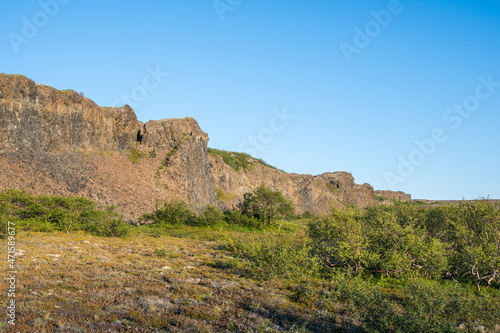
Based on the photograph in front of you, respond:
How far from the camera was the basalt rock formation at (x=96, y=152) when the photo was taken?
37.6 meters

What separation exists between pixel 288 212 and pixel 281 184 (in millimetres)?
49997

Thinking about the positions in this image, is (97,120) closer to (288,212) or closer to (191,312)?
(288,212)

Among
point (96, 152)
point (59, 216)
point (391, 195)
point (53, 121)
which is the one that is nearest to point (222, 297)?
point (59, 216)

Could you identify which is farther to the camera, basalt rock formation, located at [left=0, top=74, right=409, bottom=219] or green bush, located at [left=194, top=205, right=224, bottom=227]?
green bush, located at [left=194, top=205, right=224, bottom=227]

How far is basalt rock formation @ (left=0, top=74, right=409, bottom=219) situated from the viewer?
37.6 meters

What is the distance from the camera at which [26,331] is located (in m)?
7.21

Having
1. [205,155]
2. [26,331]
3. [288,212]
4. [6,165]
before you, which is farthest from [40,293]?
[205,155]

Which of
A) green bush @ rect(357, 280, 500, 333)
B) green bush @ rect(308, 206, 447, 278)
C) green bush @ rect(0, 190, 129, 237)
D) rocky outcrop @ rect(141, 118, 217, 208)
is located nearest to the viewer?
green bush @ rect(357, 280, 500, 333)

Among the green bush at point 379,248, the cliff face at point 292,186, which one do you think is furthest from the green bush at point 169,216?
the cliff face at point 292,186

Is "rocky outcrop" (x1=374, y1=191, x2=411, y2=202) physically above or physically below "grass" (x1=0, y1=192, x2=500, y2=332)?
above

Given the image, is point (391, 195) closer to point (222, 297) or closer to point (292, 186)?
point (292, 186)

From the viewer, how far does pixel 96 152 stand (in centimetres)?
5016

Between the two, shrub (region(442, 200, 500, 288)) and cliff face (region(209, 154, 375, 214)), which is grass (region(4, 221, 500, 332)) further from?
cliff face (region(209, 154, 375, 214))

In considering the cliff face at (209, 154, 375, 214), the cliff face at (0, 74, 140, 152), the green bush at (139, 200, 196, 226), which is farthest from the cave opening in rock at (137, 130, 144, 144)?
the green bush at (139, 200, 196, 226)
